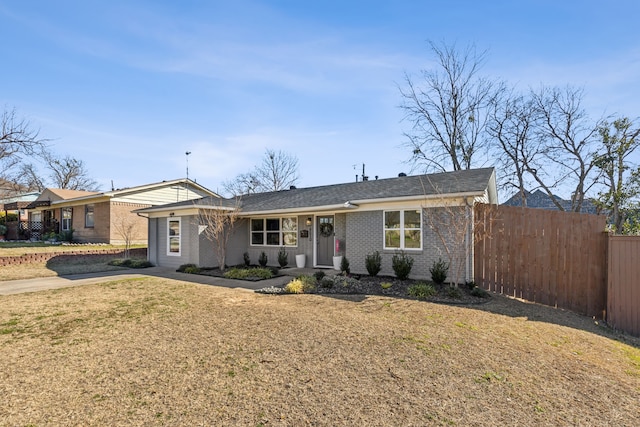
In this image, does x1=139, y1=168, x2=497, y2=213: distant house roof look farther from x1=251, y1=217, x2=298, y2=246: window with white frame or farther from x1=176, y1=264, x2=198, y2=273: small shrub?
x1=176, y1=264, x2=198, y2=273: small shrub

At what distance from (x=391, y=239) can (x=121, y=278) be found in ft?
30.9

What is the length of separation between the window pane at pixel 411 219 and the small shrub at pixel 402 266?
1.05 meters

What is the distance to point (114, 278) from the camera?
1105 cm

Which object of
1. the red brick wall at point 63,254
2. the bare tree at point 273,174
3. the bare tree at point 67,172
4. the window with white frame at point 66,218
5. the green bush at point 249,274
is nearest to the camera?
the green bush at point 249,274

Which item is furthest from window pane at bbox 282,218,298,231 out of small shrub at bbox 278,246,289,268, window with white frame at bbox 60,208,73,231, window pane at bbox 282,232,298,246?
window with white frame at bbox 60,208,73,231

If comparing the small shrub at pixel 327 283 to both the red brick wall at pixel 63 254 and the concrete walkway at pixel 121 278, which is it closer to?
the concrete walkway at pixel 121 278

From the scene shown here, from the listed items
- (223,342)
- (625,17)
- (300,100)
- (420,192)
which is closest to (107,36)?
(300,100)

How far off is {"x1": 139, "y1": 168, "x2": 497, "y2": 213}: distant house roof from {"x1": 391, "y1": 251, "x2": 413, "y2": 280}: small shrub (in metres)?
1.92

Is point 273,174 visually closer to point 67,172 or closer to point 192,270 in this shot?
point 192,270

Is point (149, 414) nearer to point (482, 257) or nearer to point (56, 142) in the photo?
point (482, 257)

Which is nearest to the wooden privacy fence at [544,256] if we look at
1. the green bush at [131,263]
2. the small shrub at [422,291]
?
the small shrub at [422,291]

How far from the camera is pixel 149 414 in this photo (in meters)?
2.97

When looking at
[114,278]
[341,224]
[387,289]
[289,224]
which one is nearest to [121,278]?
[114,278]

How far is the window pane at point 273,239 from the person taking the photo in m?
14.1
